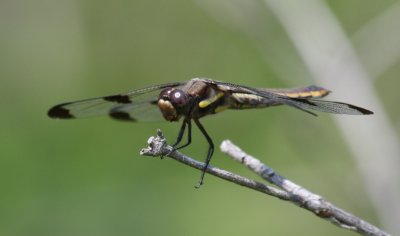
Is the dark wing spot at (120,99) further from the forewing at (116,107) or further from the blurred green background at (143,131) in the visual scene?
the blurred green background at (143,131)

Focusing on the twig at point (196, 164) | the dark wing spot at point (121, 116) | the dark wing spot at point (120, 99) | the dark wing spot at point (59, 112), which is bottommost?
the twig at point (196, 164)

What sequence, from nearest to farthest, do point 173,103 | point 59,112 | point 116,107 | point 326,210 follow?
1. point 326,210
2. point 173,103
3. point 59,112
4. point 116,107

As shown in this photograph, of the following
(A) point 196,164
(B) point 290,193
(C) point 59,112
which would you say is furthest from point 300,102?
(C) point 59,112

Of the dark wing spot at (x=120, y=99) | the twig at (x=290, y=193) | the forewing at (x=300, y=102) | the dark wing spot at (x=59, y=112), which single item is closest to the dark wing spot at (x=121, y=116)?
the dark wing spot at (x=120, y=99)

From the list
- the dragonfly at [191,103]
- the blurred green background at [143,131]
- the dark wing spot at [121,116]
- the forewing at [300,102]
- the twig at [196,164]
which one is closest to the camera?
the twig at [196,164]

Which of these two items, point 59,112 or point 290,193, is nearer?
point 290,193

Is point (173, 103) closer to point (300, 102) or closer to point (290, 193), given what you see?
point (300, 102)
